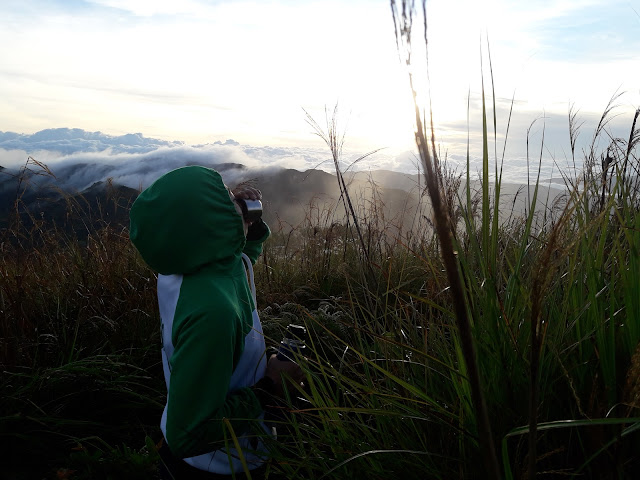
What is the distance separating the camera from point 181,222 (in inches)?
63.2

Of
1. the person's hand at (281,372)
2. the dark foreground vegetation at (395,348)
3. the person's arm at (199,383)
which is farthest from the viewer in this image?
the person's hand at (281,372)

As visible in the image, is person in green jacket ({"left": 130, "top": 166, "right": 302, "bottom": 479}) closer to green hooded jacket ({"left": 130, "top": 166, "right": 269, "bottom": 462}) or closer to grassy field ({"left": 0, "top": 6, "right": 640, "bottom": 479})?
green hooded jacket ({"left": 130, "top": 166, "right": 269, "bottom": 462})

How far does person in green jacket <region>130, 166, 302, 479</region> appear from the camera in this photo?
1478 mm

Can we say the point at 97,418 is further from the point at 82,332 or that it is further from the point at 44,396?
the point at 82,332

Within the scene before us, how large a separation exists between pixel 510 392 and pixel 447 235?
0.95m

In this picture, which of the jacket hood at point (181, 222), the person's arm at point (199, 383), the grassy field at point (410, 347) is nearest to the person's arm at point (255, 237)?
the grassy field at point (410, 347)

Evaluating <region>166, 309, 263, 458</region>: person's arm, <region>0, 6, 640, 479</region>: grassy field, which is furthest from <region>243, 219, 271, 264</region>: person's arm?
<region>166, 309, 263, 458</region>: person's arm

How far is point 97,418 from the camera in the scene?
8.99 feet

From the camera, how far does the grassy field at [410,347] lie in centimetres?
106

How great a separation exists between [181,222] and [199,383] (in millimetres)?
512

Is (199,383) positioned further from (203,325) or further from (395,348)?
(395,348)

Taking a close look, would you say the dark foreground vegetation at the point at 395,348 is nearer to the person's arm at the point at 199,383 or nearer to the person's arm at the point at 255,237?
the person's arm at the point at 199,383

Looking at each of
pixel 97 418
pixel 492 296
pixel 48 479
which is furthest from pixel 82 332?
pixel 492 296

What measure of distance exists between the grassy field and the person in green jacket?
17 centimetres
